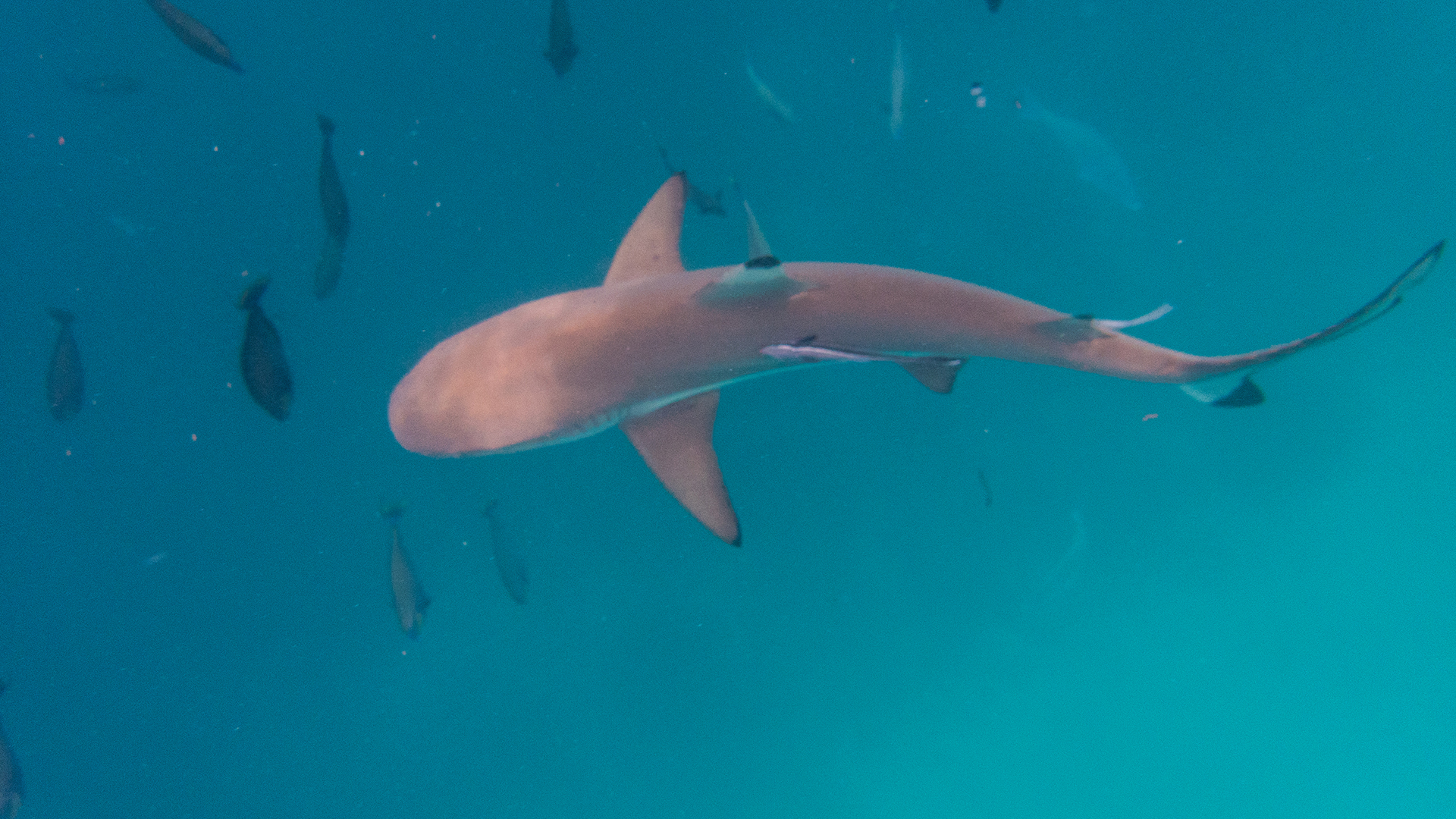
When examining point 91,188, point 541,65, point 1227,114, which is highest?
point 1227,114

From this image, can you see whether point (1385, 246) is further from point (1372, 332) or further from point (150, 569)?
point (150, 569)

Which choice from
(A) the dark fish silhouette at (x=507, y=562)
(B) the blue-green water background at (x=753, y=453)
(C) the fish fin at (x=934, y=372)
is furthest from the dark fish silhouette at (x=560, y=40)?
(A) the dark fish silhouette at (x=507, y=562)

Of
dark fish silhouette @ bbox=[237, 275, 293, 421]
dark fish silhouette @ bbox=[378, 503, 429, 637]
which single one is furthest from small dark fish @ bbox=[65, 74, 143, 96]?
dark fish silhouette @ bbox=[378, 503, 429, 637]

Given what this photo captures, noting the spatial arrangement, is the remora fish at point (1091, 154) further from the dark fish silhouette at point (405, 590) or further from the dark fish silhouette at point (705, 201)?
the dark fish silhouette at point (405, 590)

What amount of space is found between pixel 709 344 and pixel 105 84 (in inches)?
134

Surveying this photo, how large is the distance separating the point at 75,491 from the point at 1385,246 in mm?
7578

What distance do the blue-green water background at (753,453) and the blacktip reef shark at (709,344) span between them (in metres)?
1.52

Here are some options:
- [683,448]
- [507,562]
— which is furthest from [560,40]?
[507,562]

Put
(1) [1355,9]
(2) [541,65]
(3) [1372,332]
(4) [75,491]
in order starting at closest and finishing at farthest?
(2) [541,65], (1) [1355,9], (4) [75,491], (3) [1372,332]

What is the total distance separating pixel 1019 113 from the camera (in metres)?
3.75

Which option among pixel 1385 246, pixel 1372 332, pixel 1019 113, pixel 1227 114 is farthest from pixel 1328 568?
pixel 1019 113

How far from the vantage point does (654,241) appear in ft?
8.30

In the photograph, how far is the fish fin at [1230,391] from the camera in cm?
233

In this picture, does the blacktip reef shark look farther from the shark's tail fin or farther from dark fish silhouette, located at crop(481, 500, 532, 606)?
dark fish silhouette, located at crop(481, 500, 532, 606)
